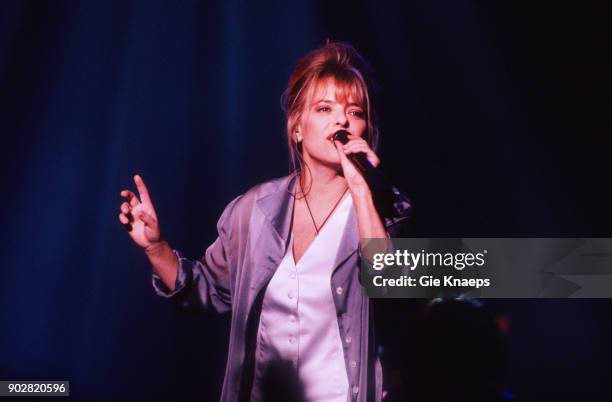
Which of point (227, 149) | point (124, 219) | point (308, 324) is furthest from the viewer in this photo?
point (227, 149)

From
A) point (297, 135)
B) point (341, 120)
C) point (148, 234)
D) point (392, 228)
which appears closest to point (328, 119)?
point (341, 120)

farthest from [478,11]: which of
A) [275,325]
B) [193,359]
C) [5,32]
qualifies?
[5,32]

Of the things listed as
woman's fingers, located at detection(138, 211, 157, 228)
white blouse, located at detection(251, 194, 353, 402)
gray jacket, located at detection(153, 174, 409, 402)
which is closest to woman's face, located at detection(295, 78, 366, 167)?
gray jacket, located at detection(153, 174, 409, 402)

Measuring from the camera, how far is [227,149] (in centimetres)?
185

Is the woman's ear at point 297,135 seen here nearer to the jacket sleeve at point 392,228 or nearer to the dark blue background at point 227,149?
the dark blue background at point 227,149

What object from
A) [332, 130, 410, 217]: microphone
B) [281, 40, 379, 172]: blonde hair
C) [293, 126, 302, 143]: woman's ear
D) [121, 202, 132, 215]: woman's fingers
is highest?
[281, 40, 379, 172]: blonde hair

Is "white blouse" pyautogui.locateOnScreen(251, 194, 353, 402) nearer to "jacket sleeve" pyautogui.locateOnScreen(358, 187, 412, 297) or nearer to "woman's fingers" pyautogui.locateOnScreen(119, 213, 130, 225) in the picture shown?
"jacket sleeve" pyautogui.locateOnScreen(358, 187, 412, 297)

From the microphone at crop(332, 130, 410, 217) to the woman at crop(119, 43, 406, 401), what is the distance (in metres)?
0.02

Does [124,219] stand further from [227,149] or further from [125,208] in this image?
[227,149]

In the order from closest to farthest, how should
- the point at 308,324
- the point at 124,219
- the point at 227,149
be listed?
the point at 308,324
the point at 124,219
the point at 227,149

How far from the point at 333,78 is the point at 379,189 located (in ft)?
1.36

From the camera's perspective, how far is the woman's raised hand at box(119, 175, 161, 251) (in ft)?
5.05

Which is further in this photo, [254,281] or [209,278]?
[209,278]

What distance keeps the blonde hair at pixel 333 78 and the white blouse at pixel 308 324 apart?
1.26 ft
